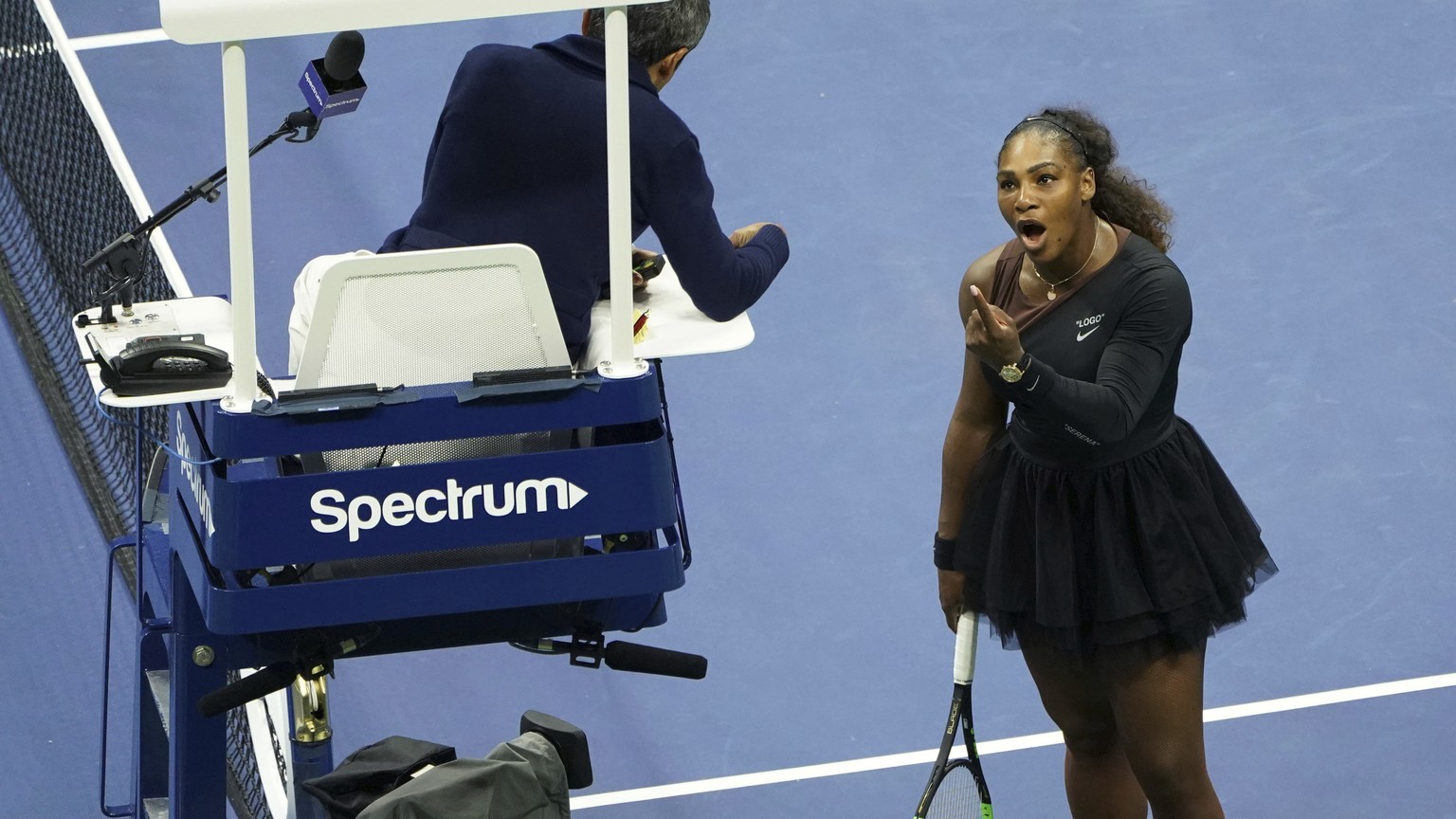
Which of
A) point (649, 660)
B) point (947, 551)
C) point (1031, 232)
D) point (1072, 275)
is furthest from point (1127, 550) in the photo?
point (649, 660)

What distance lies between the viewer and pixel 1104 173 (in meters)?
4.31

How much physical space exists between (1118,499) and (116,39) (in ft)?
21.4

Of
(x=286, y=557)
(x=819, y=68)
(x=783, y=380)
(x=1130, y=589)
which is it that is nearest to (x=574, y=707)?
(x=783, y=380)

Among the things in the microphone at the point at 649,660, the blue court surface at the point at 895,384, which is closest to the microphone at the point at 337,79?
the microphone at the point at 649,660

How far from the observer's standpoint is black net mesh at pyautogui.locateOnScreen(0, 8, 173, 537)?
7008 millimetres

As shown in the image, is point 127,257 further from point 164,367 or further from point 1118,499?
point 1118,499

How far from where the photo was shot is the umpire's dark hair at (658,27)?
3992mm

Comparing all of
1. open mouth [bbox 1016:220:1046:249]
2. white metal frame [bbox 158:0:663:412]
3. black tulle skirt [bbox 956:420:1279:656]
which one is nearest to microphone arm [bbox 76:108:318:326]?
white metal frame [bbox 158:0:663:412]

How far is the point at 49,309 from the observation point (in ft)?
25.9

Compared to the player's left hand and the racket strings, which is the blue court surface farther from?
the player's left hand

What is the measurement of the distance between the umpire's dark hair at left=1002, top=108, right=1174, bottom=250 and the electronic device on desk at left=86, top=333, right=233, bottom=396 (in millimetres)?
1764

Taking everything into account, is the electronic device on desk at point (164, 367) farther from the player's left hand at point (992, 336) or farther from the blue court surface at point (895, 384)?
the blue court surface at point (895, 384)

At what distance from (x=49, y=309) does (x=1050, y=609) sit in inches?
196

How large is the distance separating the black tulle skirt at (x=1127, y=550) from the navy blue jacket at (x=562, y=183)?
96 cm
